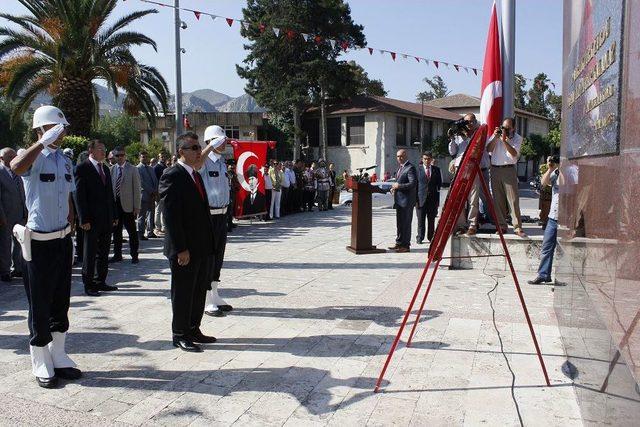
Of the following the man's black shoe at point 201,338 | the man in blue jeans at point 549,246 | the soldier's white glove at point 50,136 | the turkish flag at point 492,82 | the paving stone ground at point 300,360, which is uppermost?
the turkish flag at point 492,82

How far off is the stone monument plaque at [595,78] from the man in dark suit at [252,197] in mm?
11662

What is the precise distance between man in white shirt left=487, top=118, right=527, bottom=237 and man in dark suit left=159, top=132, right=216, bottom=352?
4709 millimetres

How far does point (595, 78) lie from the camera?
315 centimetres

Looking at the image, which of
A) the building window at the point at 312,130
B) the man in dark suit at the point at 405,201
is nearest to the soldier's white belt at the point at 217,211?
the man in dark suit at the point at 405,201

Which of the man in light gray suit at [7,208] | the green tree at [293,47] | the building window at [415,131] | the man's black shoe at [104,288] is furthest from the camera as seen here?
the building window at [415,131]

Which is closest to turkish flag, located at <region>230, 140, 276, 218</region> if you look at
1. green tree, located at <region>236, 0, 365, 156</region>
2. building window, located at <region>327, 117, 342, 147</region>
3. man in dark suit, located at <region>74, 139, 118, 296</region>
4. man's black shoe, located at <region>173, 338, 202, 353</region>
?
man in dark suit, located at <region>74, 139, 118, 296</region>

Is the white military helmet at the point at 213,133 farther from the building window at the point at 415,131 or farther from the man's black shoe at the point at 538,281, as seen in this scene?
the building window at the point at 415,131

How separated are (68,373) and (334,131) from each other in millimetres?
40751

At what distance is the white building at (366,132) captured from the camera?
138 ft

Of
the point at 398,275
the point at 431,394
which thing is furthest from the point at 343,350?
the point at 398,275

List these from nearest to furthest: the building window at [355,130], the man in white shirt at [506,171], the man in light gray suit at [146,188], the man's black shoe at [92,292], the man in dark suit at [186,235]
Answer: the man in dark suit at [186,235] < the man's black shoe at [92,292] < the man in white shirt at [506,171] < the man in light gray suit at [146,188] < the building window at [355,130]

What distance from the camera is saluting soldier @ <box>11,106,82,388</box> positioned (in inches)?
164

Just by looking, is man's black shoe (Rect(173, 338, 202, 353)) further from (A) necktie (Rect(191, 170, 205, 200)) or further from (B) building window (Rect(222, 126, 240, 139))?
(B) building window (Rect(222, 126, 240, 139))

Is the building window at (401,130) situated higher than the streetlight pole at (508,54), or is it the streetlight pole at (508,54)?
the building window at (401,130)
